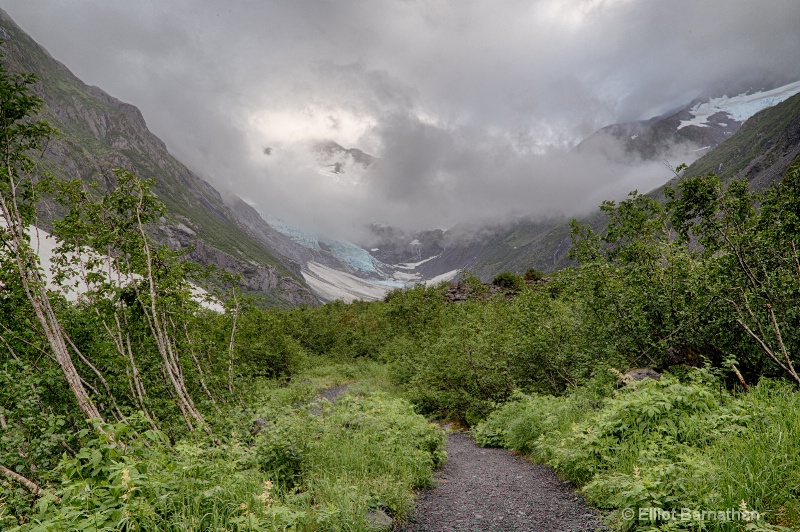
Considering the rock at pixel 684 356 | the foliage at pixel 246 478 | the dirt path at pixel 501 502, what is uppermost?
the rock at pixel 684 356

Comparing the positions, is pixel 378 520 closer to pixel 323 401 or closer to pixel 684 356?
pixel 323 401

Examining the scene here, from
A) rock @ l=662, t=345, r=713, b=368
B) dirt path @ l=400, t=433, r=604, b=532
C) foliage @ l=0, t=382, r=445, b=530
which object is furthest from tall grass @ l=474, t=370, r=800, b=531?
foliage @ l=0, t=382, r=445, b=530

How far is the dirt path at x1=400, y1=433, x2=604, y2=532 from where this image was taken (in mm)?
6348

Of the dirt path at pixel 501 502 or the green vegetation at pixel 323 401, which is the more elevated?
the green vegetation at pixel 323 401

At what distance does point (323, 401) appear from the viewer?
9516 millimetres

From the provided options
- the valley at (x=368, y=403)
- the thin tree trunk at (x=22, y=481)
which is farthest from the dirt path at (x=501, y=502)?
the thin tree trunk at (x=22, y=481)

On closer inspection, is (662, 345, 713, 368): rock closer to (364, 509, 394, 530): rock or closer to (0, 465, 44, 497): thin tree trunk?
(364, 509, 394, 530): rock

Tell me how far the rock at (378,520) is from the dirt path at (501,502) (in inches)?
13.7

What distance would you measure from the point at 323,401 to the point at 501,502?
434 centimetres

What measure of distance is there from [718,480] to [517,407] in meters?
10.3

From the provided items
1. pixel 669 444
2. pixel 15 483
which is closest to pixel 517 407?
pixel 669 444

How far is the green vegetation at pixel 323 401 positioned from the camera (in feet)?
15.4

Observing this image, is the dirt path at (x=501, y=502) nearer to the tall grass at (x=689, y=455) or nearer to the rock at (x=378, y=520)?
the rock at (x=378, y=520)

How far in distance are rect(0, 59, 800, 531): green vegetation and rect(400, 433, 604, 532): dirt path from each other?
413mm
